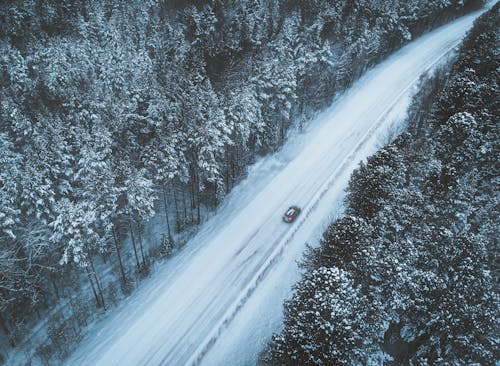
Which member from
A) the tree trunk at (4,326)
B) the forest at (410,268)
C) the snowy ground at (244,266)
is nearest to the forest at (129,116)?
the tree trunk at (4,326)

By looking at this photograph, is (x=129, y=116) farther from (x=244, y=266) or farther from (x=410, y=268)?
(x=410, y=268)

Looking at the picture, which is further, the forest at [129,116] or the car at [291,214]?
the car at [291,214]

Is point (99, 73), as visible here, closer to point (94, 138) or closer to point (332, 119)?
point (94, 138)

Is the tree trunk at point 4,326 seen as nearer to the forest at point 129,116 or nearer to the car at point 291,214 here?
the forest at point 129,116

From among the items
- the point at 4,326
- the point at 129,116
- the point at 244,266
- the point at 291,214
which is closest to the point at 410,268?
the point at 244,266

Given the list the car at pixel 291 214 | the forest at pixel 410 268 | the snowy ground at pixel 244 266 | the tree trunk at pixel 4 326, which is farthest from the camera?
the car at pixel 291 214
